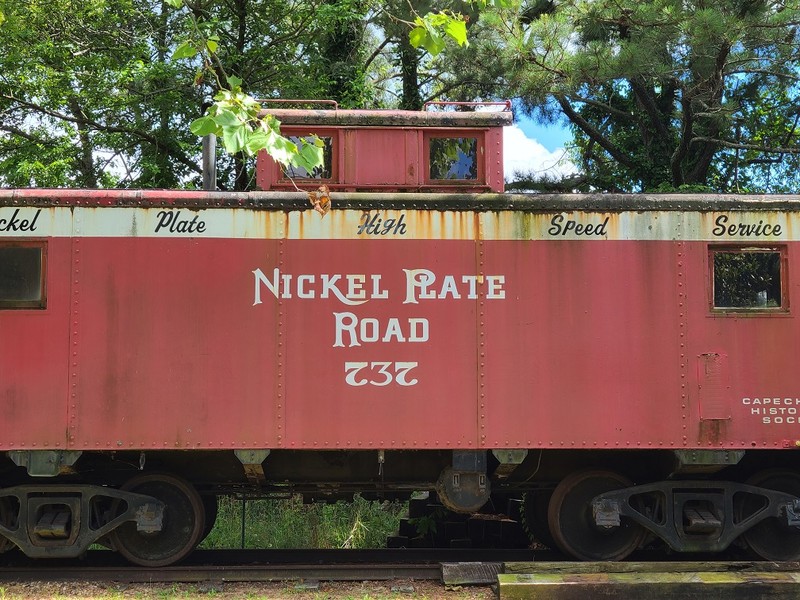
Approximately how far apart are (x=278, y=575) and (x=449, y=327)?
270cm

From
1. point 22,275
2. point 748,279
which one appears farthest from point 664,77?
point 22,275

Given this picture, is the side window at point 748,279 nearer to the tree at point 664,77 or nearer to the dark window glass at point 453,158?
the dark window glass at point 453,158

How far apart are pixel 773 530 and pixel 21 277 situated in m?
7.22

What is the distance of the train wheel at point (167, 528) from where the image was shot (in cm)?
652

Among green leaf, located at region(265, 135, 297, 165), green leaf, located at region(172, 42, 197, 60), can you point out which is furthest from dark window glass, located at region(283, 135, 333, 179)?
green leaf, located at region(265, 135, 297, 165)

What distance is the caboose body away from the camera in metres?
6.07

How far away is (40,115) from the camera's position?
13.9 meters

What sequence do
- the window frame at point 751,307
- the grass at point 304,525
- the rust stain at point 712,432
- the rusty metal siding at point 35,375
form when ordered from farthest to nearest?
the grass at point 304,525
the window frame at point 751,307
the rust stain at point 712,432
the rusty metal siding at point 35,375

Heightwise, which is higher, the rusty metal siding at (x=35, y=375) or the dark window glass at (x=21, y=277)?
the dark window glass at (x=21, y=277)

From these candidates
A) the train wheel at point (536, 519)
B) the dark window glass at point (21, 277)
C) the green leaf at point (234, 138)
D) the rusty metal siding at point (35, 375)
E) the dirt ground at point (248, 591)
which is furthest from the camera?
the train wheel at point (536, 519)

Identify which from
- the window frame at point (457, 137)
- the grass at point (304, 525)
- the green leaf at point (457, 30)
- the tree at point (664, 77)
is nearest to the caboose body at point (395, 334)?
the window frame at point (457, 137)

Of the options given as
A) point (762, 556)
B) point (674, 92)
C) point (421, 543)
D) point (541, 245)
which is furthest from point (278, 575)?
point (674, 92)

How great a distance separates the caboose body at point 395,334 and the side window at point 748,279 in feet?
0.07

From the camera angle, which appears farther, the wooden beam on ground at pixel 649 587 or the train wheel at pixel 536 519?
the train wheel at pixel 536 519
